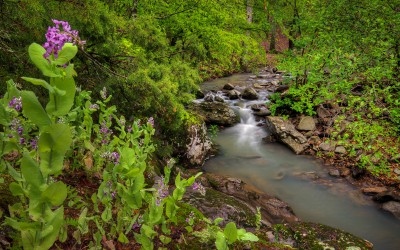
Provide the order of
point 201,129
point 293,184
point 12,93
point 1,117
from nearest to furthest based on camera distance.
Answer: point 1,117 → point 12,93 → point 293,184 → point 201,129

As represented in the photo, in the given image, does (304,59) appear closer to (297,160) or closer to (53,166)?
(297,160)

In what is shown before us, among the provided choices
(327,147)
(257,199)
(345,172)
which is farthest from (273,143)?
(257,199)

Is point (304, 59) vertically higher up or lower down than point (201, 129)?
higher up

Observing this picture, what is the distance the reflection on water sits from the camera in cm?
730

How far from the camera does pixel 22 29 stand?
12.8 feet

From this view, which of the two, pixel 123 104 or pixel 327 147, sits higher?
pixel 123 104

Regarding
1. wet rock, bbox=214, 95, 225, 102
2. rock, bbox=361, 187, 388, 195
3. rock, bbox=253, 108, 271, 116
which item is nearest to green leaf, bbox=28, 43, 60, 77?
rock, bbox=361, 187, 388, 195

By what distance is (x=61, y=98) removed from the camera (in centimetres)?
125

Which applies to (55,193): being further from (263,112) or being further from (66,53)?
(263,112)

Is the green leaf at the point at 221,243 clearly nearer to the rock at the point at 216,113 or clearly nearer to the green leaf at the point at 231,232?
the green leaf at the point at 231,232

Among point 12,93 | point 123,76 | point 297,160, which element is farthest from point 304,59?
point 12,93

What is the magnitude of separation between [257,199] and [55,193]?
6.63m

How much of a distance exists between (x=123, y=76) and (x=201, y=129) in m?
5.36

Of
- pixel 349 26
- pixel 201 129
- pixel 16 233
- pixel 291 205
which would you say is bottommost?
pixel 291 205
